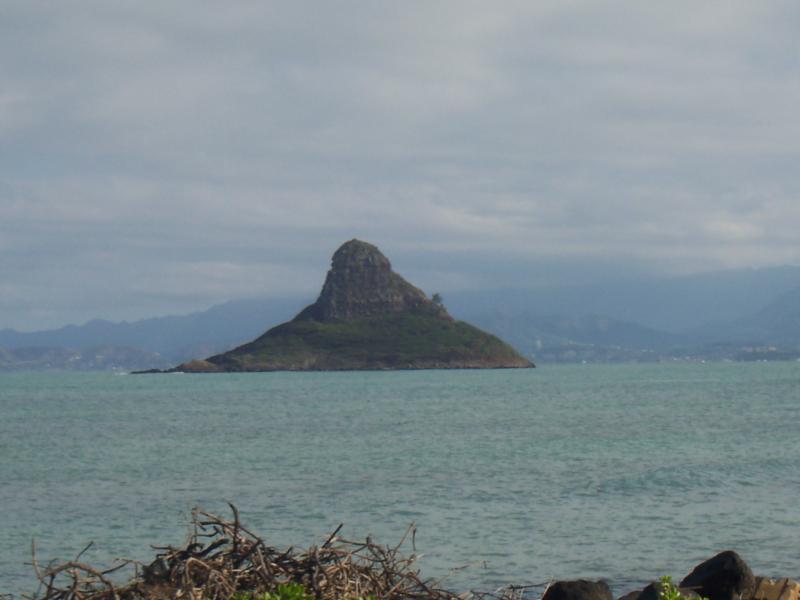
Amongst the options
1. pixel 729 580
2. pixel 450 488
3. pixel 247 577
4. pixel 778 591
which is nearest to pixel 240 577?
pixel 247 577

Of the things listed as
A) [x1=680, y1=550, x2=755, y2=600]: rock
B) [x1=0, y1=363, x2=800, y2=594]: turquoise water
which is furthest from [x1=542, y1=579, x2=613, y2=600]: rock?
[x1=0, y1=363, x2=800, y2=594]: turquoise water

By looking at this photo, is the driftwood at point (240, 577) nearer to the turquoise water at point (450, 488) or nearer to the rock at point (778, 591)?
the rock at point (778, 591)

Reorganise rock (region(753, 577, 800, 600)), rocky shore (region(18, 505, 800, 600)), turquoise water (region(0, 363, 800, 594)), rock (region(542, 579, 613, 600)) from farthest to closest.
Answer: turquoise water (region(0, 363, 800, 594)) → rock (region(753, 577, 800, 600)) → rock (region(542, 579, 613, 600)) → rocky shore (region(18, 505, 800, 600))

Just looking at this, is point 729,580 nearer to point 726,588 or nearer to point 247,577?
point 726,588

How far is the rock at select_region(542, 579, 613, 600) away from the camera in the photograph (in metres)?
16.5

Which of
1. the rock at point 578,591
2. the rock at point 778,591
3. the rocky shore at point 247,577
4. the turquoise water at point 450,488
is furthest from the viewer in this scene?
the turquoise water at point 450,488

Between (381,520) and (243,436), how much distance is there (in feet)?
126

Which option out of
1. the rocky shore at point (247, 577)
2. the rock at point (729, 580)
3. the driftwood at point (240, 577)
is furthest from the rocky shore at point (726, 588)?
the driftwood at point (240, 577)

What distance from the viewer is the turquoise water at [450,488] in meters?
26.7

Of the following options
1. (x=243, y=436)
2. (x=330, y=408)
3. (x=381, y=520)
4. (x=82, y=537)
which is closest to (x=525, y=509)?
(x=381, y=520)

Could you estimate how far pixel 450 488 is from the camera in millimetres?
39031

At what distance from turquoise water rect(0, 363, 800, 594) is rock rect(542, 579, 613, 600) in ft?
20.0

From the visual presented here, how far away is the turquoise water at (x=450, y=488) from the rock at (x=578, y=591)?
609cm

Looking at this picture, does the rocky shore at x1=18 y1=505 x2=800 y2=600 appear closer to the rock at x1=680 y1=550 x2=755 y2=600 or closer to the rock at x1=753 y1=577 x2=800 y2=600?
the rock at x1=680 y1=550 x2=755 y2=600
